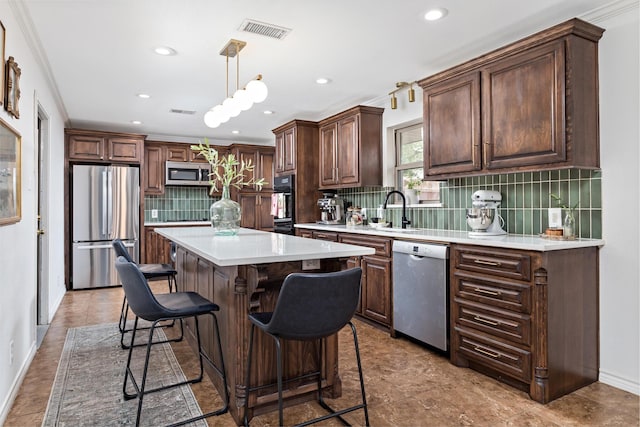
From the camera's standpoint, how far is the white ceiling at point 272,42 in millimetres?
2621

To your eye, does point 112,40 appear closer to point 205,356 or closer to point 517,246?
point 205,356

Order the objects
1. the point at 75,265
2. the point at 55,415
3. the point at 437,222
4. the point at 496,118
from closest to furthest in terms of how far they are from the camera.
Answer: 1. the point at 55,415
2. the point at 496,118
3. the point at 437,222
4. the point at 75,265

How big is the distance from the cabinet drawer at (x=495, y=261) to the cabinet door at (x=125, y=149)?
208 inches

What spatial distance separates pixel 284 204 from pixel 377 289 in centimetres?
214

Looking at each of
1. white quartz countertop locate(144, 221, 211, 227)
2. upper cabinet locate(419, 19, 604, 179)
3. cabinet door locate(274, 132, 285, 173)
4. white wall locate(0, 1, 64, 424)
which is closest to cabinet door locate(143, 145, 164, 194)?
white quartz countertop locate(144, 221, 211, 227)

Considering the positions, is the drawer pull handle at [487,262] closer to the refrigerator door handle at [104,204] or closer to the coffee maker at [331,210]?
the coffee maker at [331,210]

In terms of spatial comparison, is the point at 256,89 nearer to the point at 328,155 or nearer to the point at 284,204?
the point at 328,155

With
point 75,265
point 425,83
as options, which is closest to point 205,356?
point 425,83

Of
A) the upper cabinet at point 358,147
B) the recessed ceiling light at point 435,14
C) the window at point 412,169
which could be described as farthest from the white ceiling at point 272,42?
the window at point 412,169

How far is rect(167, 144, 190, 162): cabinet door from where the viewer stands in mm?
6822

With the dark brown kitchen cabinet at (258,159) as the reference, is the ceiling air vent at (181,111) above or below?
above

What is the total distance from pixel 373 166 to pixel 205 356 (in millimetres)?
2858

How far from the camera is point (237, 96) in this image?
116 inches

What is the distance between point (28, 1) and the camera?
8.29 feet
